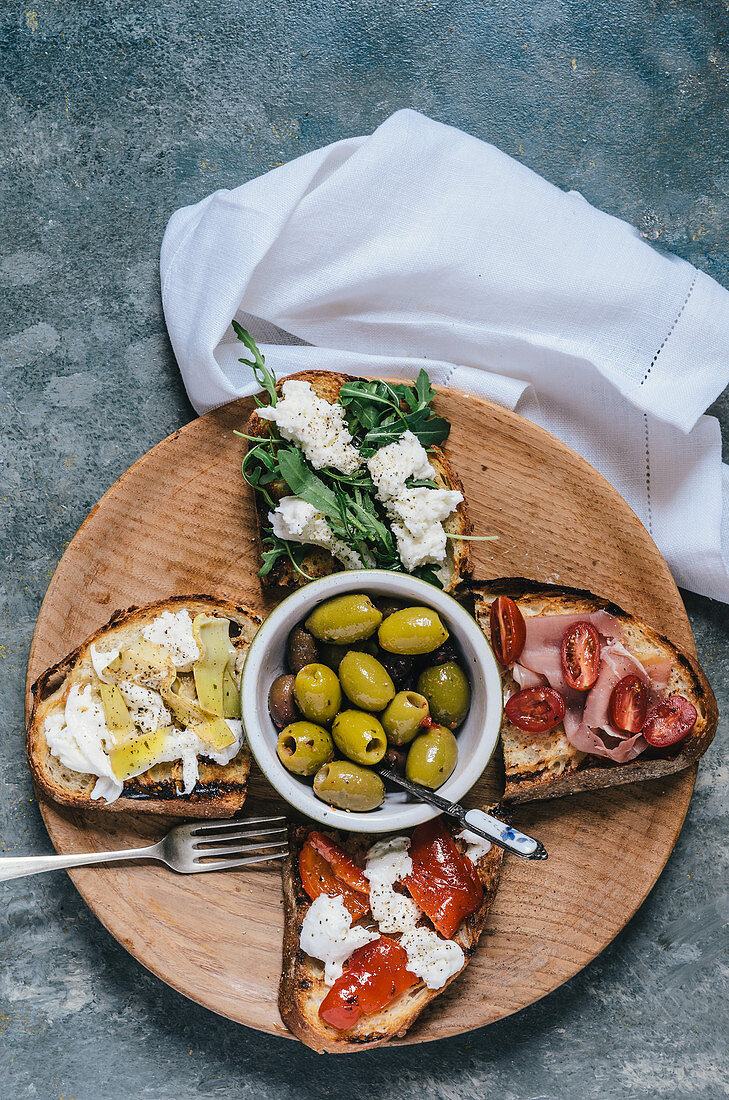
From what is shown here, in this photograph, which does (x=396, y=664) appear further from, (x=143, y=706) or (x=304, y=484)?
(x=143, y=706)

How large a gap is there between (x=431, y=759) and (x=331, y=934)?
2.02ft

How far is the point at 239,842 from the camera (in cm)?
261

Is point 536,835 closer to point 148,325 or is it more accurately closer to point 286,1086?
point 286,1086

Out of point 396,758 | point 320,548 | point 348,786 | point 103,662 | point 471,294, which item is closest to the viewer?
point 348,786

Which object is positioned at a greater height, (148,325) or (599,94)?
(599,94)

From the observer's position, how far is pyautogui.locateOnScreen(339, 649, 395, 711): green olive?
88.9 inches

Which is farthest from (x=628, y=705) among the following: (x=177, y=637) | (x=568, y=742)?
(x=177, y=637)

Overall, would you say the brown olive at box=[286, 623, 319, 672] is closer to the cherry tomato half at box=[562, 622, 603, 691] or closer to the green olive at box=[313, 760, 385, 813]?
the green olive at box=[313, 760, 385, 813]

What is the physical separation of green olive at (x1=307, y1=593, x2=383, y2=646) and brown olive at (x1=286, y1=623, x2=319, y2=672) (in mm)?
41

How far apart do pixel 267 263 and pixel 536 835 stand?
203cm

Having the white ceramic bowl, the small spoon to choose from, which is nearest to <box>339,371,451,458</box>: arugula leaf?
the white ceramic bowl

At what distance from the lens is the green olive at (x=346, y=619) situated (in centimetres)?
228

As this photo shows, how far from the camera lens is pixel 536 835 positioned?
2.62 metres

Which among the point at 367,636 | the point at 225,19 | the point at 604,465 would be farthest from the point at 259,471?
the point at 225,19
